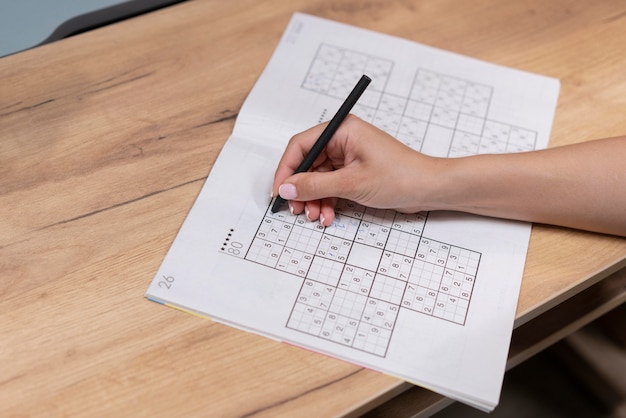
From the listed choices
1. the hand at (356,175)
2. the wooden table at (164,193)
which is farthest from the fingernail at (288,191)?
the wooden table at (164,193)

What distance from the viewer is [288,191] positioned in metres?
0.69

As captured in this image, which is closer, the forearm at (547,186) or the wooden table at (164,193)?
the wooden table at (164,193)

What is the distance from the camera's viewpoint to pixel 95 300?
2.10 ft

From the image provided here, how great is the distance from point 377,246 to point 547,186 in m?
0.19

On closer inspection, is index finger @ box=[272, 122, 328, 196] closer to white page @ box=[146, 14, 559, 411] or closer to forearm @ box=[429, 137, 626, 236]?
white page @ box=[146, 14, 559, 411]

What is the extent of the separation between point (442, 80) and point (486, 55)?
0.26 feet

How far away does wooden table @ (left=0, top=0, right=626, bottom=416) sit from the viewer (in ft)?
1.94

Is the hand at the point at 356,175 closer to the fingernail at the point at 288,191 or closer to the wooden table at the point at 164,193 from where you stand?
the fingernail at the point at 288,191

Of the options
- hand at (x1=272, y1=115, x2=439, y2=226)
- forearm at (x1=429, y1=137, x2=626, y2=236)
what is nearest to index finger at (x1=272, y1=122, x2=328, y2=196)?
hand at (x1=272, y1=115, x2=439, y2=226)

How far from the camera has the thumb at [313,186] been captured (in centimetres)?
68

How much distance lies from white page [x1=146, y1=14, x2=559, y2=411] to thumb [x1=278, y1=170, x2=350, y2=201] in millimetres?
35

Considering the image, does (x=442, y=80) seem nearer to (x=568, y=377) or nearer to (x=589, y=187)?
(x=589, y=187)

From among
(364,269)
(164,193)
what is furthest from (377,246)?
(164,193)

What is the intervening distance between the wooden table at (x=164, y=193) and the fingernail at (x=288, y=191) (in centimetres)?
10
